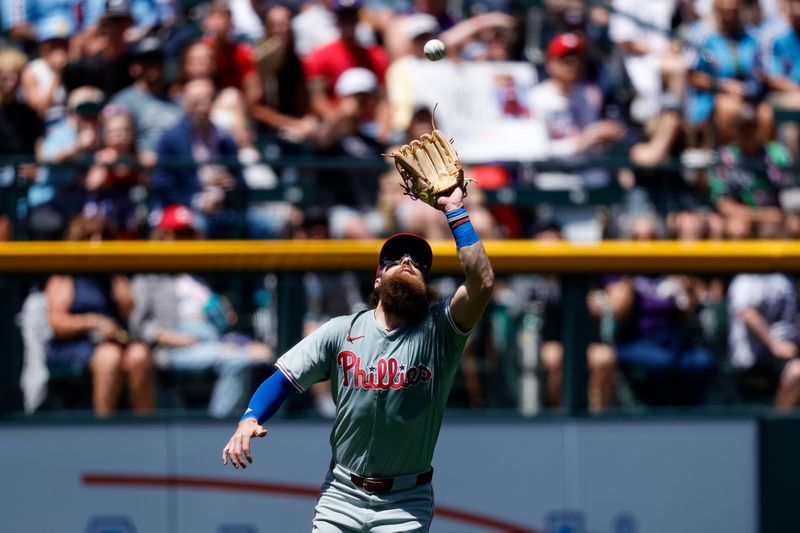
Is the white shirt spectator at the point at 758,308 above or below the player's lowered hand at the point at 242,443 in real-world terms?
above

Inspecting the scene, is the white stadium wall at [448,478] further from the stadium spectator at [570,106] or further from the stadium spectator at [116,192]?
the stadium spectator at [570,106]

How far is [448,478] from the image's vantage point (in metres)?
6.67

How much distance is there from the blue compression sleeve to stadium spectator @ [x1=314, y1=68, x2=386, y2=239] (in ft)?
8.36

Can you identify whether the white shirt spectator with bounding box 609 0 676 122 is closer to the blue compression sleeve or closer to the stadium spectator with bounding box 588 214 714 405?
the stadium spectator with bounding box 588 214 714 405

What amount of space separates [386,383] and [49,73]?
4.18 metres

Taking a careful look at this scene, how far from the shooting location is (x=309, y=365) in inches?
170

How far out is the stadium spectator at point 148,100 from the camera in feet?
23.5

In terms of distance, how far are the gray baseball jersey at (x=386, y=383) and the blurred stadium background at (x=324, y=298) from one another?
2.16 m

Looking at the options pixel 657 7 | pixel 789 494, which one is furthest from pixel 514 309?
pixel 657 7

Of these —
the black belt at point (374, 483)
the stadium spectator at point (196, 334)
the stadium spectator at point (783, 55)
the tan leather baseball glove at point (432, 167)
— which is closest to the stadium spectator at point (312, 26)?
the stadium spectator at point (196, 334)

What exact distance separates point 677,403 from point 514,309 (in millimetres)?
1094

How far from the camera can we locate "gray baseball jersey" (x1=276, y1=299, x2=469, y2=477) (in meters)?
4.23

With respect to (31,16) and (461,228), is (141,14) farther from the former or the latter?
(461,228)

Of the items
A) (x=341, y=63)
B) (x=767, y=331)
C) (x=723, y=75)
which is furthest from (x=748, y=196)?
(x=341, y=63)
